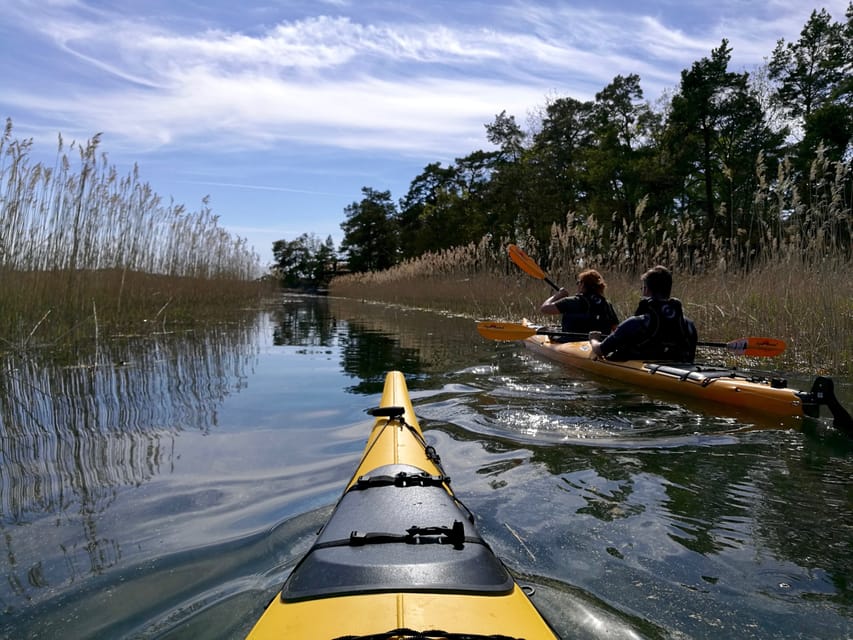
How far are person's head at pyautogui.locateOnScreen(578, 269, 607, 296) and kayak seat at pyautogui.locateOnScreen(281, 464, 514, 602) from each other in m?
5.21

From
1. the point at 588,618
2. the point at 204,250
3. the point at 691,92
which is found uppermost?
the point at 691,92

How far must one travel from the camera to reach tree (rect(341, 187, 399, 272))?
1989 inches

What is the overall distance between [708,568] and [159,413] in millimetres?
3631

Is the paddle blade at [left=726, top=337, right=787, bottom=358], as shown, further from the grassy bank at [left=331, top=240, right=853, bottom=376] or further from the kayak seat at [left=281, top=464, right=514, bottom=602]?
the kayak seat at [left=281, top=464, right=514, bottom=602]

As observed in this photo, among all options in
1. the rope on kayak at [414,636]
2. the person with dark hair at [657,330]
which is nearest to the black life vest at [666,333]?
the person with dark hair at [657,330]

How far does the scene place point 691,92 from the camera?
23500 millimetres

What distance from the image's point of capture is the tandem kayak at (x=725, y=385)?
3.57 m

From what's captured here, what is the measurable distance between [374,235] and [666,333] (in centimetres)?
4703

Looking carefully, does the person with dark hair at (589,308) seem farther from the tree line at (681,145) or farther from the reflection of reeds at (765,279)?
the tree line at (681,145)

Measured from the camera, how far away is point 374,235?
168ft

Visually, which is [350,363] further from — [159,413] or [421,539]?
[421,539]

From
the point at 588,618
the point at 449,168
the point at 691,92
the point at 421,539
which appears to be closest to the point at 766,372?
the point at 588,618

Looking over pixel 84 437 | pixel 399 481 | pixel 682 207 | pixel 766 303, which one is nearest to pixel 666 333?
pixel 766 303

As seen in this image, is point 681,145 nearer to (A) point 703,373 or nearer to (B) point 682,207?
(B) point 682,207
